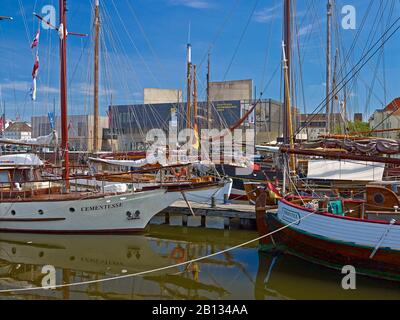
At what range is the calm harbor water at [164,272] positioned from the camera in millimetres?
11438

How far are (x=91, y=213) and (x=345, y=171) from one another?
42.4 ft

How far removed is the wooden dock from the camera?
20016 mm

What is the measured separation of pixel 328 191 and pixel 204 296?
9449 millimetres

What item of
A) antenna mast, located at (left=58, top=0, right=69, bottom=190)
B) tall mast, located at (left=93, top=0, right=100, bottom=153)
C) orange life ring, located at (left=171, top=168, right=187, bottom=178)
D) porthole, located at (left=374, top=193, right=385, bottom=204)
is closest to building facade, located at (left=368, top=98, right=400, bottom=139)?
orange life ring, located at (left=171, top=168, right=187, bottom=178)

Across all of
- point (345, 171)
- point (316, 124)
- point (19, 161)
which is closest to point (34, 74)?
point (19, 161)

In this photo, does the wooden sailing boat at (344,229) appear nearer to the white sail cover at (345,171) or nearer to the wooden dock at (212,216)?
the wooden dock at (212,216)

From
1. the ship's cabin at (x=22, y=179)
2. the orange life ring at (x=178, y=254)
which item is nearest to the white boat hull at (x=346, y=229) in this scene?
the orange life ring at (x=178, y=254)

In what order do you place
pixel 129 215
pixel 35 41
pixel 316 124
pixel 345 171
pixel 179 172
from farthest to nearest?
pixel 316 124, pixel 179 172, pixel 345 171, pixel 35 41, pixel 129 215

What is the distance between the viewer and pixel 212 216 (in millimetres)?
20594

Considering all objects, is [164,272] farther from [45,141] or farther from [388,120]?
[388,120]

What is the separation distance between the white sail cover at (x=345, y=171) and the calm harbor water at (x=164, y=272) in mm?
6282

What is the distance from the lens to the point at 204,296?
1133 centimetres

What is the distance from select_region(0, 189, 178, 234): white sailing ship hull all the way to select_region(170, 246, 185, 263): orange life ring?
2.39 m

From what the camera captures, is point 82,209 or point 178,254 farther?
point 82,209
